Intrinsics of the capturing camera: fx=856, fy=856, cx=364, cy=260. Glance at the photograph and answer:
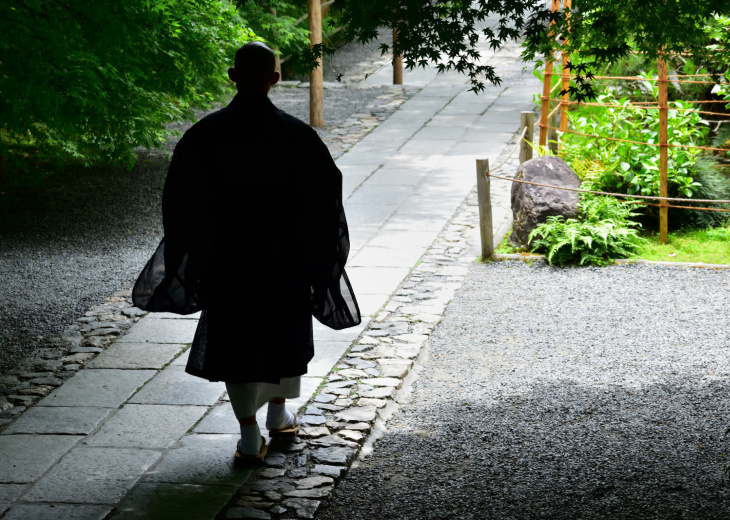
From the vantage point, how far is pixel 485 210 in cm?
725

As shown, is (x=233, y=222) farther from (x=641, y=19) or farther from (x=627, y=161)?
(x=627, y=161)

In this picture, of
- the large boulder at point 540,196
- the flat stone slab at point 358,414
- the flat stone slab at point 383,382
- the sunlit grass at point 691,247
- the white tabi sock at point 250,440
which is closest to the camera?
the white tabi sock at point 250,440

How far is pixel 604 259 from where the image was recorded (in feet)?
23.8

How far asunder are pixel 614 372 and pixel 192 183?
2739mm

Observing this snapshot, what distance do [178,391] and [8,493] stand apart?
1.23m

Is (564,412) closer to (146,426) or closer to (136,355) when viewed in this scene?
(146,426)

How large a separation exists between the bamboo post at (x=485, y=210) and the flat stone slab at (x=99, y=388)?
3.35 meters

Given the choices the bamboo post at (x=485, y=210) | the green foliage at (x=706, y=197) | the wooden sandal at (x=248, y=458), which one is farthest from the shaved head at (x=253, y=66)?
the green foliage at (x=706, y=197)

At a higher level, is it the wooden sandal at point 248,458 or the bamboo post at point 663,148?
the bamboo post at point 663,148

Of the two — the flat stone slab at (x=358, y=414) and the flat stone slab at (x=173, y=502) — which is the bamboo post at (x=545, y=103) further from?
the flat stone slab at (x=173, y=502)

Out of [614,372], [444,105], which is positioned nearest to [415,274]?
[614,372]

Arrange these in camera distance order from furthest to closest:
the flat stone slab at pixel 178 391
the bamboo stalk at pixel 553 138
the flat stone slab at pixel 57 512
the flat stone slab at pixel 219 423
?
the bamboo stalk at pixel 553 138
the flat stone slab at pixel 178 391
the flat stone slab at pixel 219 423
the flat stone slab at pixel 57 512

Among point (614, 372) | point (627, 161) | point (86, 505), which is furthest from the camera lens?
point (627, 161)

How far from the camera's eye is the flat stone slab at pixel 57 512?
132 inches
